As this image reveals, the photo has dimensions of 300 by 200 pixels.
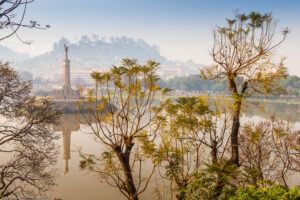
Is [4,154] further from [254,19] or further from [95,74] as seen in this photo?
[254,19]

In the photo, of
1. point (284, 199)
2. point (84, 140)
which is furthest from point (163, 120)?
point (84, 140)

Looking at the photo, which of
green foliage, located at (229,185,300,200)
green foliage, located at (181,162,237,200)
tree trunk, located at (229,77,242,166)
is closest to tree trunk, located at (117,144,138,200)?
green foliage, located at (181,162,237,200)

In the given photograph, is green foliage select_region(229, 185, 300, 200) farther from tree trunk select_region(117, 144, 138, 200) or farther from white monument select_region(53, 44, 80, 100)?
white monument select_region(53, 44, 80, 100)

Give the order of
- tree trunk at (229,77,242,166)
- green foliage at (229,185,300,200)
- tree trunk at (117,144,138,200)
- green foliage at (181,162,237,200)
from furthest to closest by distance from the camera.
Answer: tree trunk at (117,144,138,200)
tree trunk at (229,77,242,166)
green foliage at (181,162,237,200)
green foliage at (229,185,300,200)

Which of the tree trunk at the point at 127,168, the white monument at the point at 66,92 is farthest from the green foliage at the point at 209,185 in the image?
the white monument at the point at 66,92

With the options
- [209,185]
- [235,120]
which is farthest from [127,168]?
[235,120]

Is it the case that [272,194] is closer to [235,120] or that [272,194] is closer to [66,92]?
[235,120]

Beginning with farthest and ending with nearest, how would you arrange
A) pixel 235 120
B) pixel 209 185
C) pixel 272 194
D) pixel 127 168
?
pixel 235 120
pixel 127 168
pixel 209 185
pixel 272 194

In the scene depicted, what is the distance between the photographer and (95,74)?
7062 mm

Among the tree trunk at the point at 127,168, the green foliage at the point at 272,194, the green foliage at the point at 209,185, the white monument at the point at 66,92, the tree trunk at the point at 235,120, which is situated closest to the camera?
the green foliage at the point at 272,194

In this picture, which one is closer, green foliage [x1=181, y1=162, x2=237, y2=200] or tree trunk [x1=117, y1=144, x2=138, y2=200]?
green foliage [x1=181, y1=162, x2=237, y2=200]

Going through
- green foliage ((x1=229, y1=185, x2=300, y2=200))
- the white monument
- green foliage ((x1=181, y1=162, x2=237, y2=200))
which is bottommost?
green foliage ((x1=181, y1=162, x2=237, y2=200))

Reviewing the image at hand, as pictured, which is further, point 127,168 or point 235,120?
point 235,120

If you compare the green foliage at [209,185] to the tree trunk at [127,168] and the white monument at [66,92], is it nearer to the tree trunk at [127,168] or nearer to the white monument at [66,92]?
the tree trunk at [127,168]
